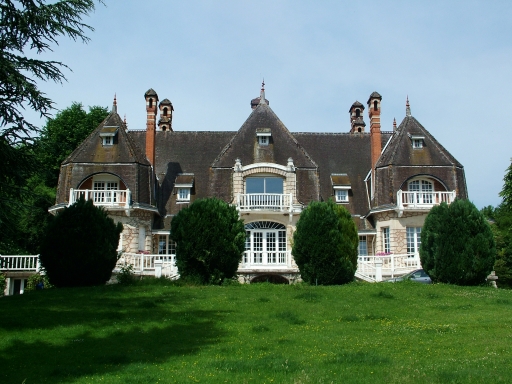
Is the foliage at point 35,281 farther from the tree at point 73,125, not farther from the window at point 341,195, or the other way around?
the window at point 341,195

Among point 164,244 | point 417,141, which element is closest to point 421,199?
point 417,141

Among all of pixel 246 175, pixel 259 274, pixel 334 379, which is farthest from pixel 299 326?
pixel 246 175

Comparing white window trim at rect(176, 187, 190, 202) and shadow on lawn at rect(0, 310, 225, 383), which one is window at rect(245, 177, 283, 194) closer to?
white window trim at rect(176, 187, 190, 202)

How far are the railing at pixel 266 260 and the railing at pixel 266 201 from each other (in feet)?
7.26

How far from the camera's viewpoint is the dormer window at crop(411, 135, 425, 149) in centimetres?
3125

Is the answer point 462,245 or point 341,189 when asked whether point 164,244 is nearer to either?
point 341,189

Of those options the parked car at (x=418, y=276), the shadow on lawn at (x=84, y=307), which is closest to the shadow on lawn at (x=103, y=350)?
the shadow on lawn at (x=84, y=307)

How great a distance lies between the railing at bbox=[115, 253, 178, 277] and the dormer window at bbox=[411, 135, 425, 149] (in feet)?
44.9

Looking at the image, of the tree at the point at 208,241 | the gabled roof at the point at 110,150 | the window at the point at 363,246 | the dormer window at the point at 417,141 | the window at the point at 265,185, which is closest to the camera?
the tree at the point at 208,241

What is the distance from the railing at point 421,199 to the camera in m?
29.0

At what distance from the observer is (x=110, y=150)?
3044 centimetres

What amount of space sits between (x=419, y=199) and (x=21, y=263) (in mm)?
19441

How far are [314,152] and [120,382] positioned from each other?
85.4ft

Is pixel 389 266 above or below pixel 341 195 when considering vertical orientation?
below
